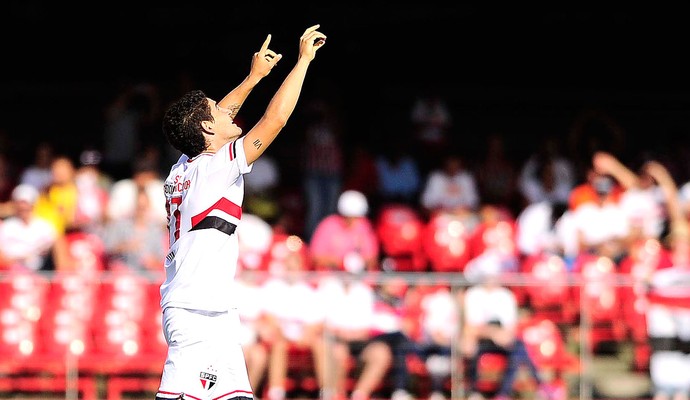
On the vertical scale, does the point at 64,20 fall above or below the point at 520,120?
above

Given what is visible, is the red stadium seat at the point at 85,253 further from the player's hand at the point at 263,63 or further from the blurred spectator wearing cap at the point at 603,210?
the player's hand at the point at 263,63

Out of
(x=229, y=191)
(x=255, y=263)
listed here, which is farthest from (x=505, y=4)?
(x=229, y=191)

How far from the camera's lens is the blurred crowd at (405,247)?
12.3 meters

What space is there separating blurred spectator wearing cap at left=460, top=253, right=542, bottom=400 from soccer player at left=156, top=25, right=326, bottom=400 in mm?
5943

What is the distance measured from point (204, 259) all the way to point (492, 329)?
6.28m

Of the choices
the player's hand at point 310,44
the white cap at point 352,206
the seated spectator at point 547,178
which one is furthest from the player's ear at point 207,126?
the seated spectator at point 547,178

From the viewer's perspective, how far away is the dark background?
64.4 ft

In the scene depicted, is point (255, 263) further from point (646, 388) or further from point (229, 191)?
point (229, 191)

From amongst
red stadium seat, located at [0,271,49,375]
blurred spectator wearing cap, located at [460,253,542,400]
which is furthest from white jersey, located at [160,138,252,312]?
blurred spectator wearing cap, located at [460,253,542,400]

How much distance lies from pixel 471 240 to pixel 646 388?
2.56 m

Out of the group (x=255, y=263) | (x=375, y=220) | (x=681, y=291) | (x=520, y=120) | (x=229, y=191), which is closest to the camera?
(x=229, y=191)

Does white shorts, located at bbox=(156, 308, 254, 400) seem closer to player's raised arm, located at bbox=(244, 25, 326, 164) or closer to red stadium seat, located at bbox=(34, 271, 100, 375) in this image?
player's raised arm, located at bbox=(244, 25, 326, 164)

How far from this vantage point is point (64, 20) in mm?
20609

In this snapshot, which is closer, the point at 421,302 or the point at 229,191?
the point at 229,191
